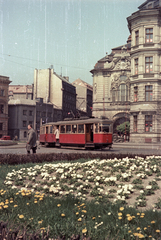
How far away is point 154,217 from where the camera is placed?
4.41 meters

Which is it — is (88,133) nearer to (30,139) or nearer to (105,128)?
(105,128)

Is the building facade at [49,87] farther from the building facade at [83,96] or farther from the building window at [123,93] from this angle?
the building window at [123,93]

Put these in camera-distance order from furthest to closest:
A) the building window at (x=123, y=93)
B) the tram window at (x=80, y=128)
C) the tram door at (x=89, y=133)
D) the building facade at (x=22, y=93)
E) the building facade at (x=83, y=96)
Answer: the building facade at (x=83, y=96) < the building facade at (x=22, y=93) < the building window at (x=123, y=93) < the tram window at (x=80, y=128) < the tram door at (x=89, y=133)

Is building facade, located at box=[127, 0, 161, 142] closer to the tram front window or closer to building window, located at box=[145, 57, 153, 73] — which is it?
building window, located at box=[145, 57, 153, 73]

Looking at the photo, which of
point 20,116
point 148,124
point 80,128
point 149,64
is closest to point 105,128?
point 80,128

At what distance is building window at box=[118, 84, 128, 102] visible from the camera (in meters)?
50.4

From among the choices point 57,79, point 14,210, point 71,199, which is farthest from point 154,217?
point 57,79

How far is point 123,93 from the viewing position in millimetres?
50594

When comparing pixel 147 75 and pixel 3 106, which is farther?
pixel 3 106

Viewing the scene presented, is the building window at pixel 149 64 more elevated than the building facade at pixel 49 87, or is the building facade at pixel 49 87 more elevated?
the building facade at pixel 49 87

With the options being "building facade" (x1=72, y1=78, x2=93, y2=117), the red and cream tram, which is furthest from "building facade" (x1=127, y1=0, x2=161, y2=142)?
"building facade" (x1=72, y1=78, x2=93, y2=117)

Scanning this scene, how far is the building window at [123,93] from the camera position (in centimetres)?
5041

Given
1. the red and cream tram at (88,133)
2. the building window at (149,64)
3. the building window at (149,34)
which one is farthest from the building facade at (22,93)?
the red and cream tram at (88,133)

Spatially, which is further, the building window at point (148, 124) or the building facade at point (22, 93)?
the building facade at point (22, 93)
